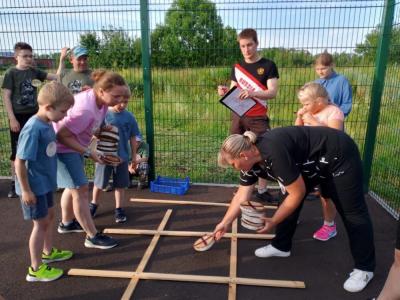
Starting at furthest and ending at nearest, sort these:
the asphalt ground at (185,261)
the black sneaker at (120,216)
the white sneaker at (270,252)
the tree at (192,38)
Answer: the tree at (192,38) → the black sneaker at (120,216) → the white sneaker at (270,252) → the asphalt ground at (185,261)

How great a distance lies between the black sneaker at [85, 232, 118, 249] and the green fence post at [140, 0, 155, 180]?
1861mm

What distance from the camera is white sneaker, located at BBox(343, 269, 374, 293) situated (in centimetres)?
297

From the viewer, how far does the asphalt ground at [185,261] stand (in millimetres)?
2939

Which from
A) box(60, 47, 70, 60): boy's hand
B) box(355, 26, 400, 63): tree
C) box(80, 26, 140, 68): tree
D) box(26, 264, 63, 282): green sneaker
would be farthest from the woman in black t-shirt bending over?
box(60, 47, 70, 60): boy's hand

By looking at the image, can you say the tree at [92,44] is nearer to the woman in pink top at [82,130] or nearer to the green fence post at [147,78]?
the green fence post at [147,78]

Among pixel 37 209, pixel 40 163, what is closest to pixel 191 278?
pixel 37 209

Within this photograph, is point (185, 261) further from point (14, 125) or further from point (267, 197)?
point (14, 125)

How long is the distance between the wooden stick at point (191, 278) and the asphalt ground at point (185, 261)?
36 mm

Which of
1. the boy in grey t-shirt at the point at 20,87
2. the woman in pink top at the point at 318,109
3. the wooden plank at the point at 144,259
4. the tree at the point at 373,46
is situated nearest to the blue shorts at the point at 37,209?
Result: the wooden plank at the point at 144,259

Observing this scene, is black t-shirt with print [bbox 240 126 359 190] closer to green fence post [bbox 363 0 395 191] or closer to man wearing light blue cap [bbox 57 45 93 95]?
green fence post [bbox 363 0 395 191]

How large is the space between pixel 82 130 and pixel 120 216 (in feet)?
4.69

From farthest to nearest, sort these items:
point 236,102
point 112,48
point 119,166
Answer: point 112,48, point 236,102, point 119,166

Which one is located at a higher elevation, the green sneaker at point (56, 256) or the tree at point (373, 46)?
the tree at point (373, 46)

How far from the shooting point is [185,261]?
11.2ft
